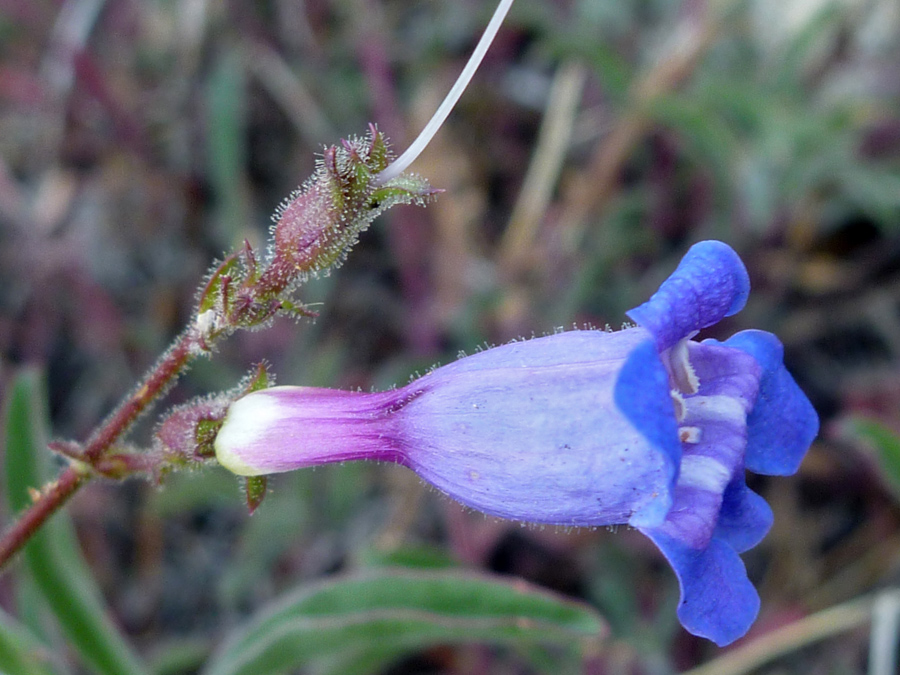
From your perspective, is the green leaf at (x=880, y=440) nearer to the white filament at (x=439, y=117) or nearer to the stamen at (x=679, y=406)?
the stamen at (x=679, y=406)

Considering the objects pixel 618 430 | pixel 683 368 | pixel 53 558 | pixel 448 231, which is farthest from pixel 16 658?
pixel 448 231

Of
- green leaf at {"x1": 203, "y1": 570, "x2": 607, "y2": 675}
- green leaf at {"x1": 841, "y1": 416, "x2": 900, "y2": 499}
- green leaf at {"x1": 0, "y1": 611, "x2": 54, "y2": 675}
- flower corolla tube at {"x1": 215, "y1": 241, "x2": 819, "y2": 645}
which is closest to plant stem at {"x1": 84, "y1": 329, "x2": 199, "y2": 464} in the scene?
flower corolla tube at {"x1": 215, "y1": 241, "x2": 819, "y2": 645}

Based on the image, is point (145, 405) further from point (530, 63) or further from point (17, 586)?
point (530, 63)

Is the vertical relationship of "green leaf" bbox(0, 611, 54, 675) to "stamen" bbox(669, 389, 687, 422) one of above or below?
below

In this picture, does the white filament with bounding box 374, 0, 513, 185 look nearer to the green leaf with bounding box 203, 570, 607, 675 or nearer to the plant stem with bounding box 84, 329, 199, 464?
the plant stem with bounding box 84, 329, 199, 464

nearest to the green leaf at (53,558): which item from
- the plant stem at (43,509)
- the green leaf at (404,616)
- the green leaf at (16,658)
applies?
the green leaf at (16,658)

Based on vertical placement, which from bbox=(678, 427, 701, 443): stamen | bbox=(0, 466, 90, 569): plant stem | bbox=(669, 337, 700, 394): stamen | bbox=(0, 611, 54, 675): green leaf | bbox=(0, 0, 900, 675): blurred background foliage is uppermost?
bbox=(0, 0, 900, 675): blurred background foliage
